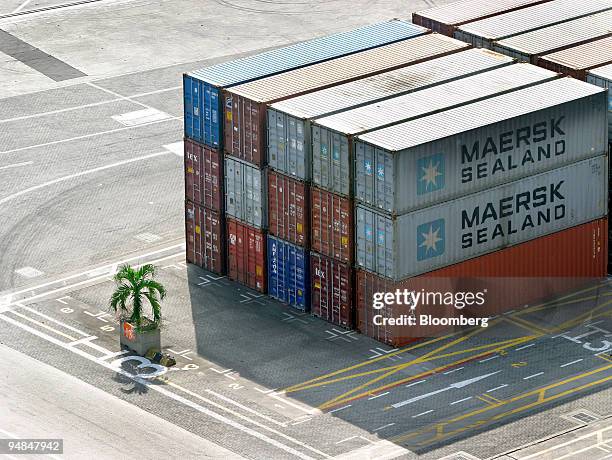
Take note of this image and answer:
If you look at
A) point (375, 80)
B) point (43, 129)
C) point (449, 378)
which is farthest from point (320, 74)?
point (43, 129)

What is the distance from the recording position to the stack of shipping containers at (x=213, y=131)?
425 feet

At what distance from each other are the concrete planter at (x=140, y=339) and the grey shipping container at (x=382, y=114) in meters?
13.4

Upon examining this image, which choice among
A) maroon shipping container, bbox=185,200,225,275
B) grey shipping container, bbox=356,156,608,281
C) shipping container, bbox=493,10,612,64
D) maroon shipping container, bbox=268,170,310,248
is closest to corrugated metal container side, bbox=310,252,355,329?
maroon shipping container, bbox=268,170,310,248

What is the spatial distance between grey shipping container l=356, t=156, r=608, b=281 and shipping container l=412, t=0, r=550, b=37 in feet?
55.0

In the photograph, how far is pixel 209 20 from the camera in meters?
187

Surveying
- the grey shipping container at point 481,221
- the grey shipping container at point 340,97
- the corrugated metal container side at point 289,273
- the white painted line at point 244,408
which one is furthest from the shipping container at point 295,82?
the white painted line at point 244,408

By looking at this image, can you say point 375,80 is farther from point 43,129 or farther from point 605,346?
point 43,129

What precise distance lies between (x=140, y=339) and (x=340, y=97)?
19490 mm

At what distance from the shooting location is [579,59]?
13325 cm

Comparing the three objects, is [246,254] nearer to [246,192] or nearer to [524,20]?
[246,192]

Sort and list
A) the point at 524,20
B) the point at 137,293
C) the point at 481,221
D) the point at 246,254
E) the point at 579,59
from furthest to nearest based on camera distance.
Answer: the point at 524,20 → the point at 579,59 → the point at 246,254 → the point at 481,221 → the point at 137,293

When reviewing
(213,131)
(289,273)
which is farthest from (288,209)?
(213,131)

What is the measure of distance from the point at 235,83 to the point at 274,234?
9.80m

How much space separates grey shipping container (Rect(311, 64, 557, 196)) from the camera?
4779 inches
